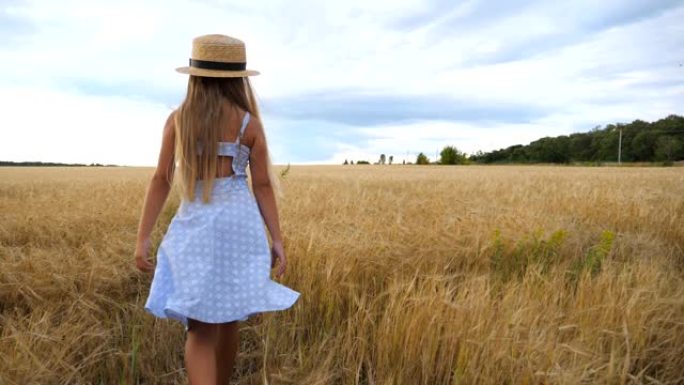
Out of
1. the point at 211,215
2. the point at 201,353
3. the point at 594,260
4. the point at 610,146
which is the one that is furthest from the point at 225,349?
the point at 610,146

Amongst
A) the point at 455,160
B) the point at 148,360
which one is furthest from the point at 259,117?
the point at 455,160

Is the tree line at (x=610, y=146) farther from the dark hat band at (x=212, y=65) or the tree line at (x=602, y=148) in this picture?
the dark hat band at (x=212, y=65)

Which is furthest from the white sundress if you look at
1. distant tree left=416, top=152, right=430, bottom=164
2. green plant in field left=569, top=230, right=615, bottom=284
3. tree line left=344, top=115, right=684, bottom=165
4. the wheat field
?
distant tree left=416, top=152, right=430, bottom=164

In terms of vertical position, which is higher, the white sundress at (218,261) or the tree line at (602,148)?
the tree line at (602,148)

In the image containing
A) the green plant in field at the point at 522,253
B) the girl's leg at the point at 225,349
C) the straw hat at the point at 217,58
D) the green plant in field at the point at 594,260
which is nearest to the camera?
the straw hat at the point at 217,58

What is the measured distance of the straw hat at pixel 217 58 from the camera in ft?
6.66

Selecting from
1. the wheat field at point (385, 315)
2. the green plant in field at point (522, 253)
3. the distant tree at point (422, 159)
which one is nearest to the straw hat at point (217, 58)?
the wheat field at point (385, 315)

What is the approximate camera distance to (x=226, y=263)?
2.00 m

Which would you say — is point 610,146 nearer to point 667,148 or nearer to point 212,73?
point 667,148

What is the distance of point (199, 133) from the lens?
1977 millimetres

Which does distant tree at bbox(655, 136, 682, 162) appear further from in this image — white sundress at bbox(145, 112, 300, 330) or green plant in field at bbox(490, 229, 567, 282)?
white sundress at bbox(145, 112, 300, 330)

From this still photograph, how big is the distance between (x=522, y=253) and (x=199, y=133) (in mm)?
2643

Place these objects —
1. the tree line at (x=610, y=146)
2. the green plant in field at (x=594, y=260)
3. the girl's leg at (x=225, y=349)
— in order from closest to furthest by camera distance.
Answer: the girl's leg at (x=225, y=349) → the green plant in field at (x=594, y=260) → the tree line at (x=610, y=146)

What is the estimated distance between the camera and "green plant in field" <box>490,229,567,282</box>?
138 inches
